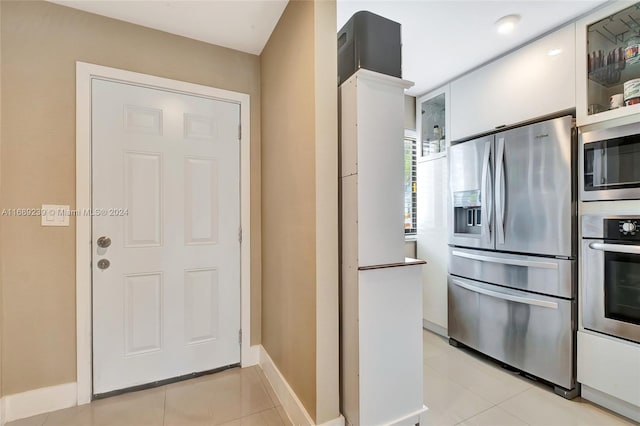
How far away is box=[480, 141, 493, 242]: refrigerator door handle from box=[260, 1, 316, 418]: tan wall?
64.9 inches

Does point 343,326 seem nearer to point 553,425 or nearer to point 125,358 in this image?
point 553,425

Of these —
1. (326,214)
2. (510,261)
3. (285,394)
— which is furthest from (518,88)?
(285,394)

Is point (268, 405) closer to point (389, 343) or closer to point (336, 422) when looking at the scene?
point (336, 422)

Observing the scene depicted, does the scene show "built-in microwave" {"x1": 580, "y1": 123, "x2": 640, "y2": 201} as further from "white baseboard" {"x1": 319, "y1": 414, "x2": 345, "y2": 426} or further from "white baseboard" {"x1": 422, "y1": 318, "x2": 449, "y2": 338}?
"white baseboard" {"x1": 319, "y1": 414, "x2": 345, "y2": 426}

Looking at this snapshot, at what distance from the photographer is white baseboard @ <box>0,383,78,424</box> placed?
175 centimetres

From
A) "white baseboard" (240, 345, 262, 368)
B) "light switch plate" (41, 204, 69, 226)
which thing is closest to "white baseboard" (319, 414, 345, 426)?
"white baseboard" (240, 345, 262, 368)

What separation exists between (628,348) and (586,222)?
0.76m

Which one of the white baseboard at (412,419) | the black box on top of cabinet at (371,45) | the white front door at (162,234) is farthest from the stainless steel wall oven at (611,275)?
the white front door at (162,234)

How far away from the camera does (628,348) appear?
5.67 feet

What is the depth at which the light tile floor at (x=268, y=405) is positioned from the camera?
1.76 meters

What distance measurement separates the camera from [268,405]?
1.91m

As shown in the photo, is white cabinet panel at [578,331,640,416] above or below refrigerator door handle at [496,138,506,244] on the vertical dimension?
below

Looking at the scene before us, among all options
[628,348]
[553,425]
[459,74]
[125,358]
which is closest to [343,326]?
[553,425]

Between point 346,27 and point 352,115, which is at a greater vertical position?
point 346,27
